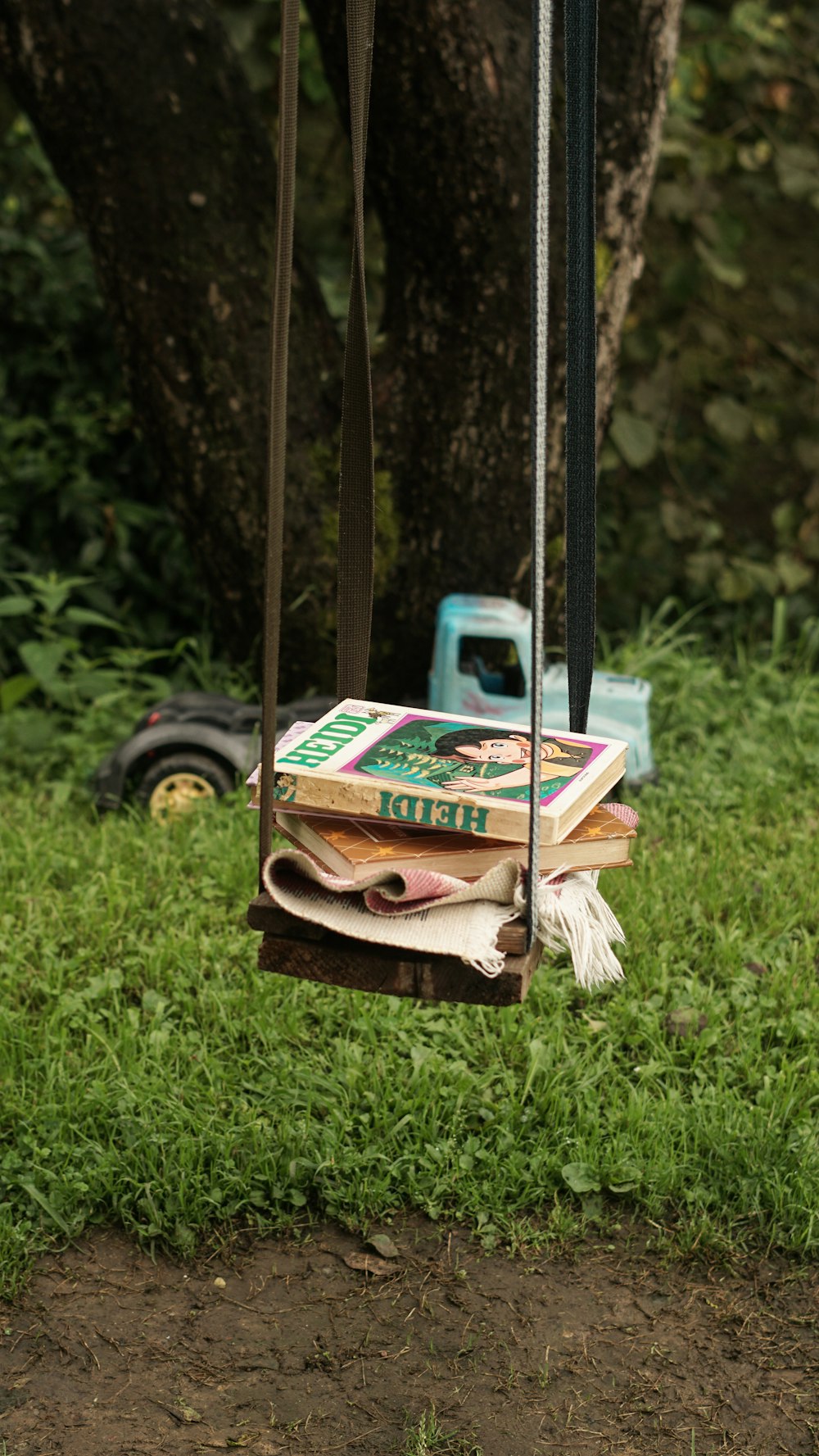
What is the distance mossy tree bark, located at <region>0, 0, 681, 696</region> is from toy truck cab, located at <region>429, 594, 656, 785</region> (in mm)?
356

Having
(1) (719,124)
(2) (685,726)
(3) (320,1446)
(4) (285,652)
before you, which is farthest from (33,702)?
(1) (719,124)

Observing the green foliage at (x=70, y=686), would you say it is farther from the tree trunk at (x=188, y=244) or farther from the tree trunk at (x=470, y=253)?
the tree trunk at (x=470, y=253)

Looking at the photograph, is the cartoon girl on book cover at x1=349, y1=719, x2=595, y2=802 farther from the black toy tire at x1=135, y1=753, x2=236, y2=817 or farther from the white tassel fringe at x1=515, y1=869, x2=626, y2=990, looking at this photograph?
the black toy tire at x1=135, y1=753, x2=236, y2=817

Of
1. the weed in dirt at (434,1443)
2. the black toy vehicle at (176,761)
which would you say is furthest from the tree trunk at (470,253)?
the weed in dirt at (434,1443)

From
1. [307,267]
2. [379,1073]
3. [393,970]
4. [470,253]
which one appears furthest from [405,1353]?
[307,267]

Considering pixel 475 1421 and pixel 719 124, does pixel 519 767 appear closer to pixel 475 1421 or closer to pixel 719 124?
pixel 475 1421

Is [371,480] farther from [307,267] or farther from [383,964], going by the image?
[307,267]

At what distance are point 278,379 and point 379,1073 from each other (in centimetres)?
163

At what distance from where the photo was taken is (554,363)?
4312 millimetres

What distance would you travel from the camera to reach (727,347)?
5.83 m

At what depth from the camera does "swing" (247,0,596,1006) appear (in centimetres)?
152

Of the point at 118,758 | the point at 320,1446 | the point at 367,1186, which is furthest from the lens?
the point at 118,758

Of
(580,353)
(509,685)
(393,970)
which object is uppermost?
(580,353)

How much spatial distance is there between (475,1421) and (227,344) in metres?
3.04
